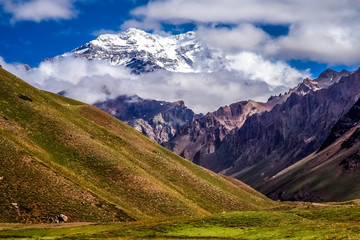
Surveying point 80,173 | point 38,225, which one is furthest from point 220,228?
point 80,173

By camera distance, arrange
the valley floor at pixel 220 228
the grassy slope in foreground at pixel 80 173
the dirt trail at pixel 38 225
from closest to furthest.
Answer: the valley floor at pixel 220 228
the dirt trail at pixel 38 225
the grassy slope in foreground at pixel 80 173

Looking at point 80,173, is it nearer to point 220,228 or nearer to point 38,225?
point 38,225

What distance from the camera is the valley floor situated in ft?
197

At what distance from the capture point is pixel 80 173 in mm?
107312

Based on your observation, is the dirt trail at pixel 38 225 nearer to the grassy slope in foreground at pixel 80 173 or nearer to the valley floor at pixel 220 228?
the valley floor at pixel 220 228

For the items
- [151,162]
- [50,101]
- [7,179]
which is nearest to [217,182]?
[151,162]

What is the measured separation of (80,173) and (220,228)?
154 feet

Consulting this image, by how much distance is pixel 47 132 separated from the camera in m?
118

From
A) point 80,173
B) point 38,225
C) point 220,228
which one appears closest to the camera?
point 220,228

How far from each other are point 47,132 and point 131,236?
198ft

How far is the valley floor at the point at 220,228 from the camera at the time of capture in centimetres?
6015

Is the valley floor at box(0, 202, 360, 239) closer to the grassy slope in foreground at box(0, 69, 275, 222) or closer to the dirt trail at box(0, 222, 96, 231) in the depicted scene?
the dirt trail at box(0, 222, 96, 231)

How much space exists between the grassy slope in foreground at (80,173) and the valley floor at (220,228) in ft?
34.5

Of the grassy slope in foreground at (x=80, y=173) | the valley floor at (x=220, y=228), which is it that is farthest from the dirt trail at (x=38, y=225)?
the grassy slope in foreground at (x=80, y=173)
